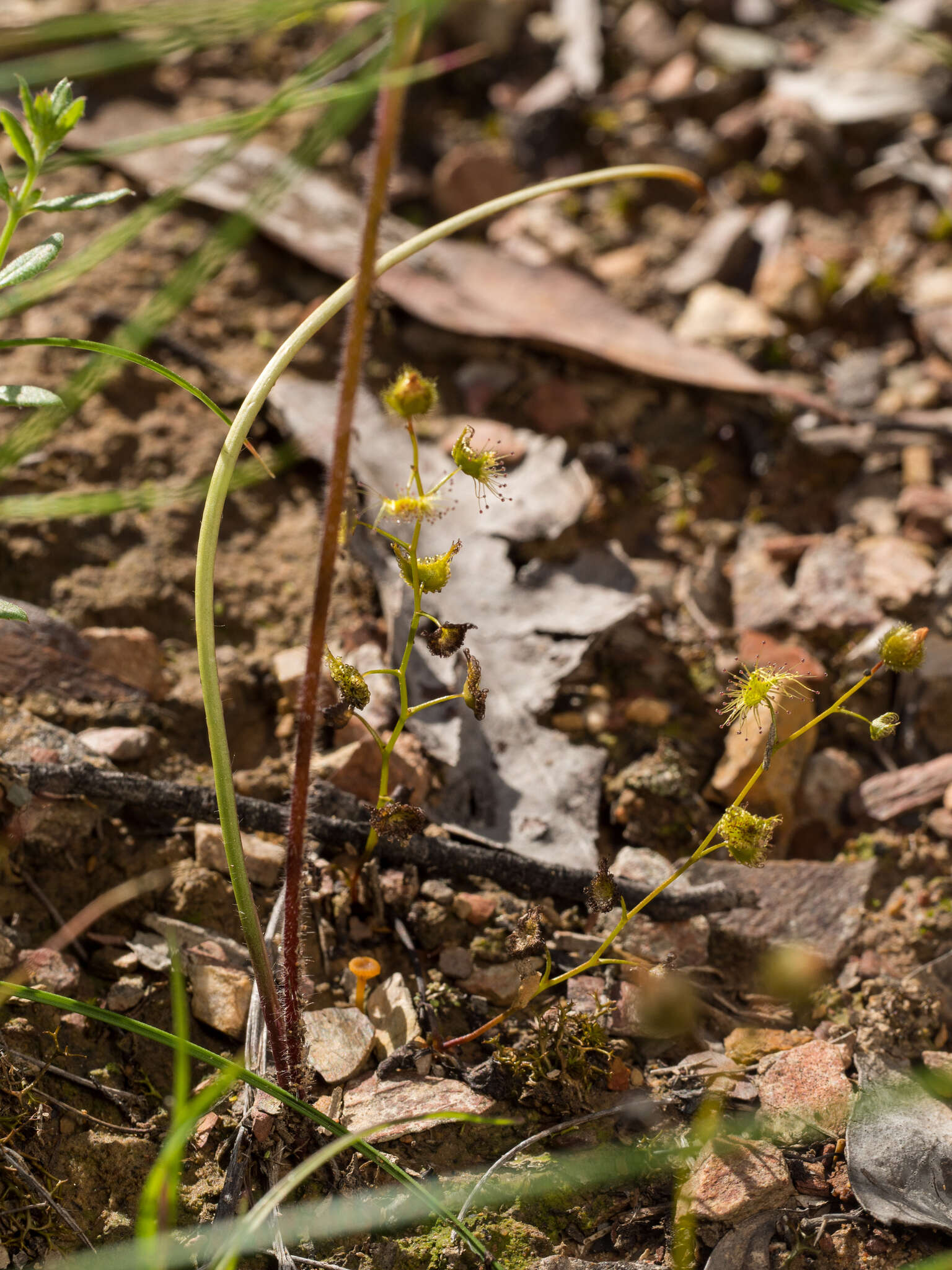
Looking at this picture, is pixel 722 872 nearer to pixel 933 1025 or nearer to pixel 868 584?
pixel 933 1025

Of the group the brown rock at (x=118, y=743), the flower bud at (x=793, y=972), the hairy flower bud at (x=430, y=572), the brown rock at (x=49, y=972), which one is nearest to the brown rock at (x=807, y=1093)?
the flower bud at (x=793, y=972)

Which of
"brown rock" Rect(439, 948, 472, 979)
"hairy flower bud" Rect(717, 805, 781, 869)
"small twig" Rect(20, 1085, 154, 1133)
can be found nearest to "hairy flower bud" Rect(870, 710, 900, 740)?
"hairy flower bud" Rect(717, 805, 781, 869)

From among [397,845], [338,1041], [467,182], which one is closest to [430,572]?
[397,845]

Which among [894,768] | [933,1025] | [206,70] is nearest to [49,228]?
[206,70]

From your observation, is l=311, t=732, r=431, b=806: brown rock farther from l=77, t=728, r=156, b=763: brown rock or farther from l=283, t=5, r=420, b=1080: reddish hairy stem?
l=283, t=5, r=420, b=1080: reddish hairy stem

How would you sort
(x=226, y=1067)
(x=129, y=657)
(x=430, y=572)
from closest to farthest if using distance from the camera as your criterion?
1. (x=226, y=1067)
2. (x=430, y=572)
3. (x=129, y=657)

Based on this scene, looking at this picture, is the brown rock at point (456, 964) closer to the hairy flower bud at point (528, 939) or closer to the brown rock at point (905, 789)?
the hairy flower bud at point (528, 939)

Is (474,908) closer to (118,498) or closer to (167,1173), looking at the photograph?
(167,1173)
